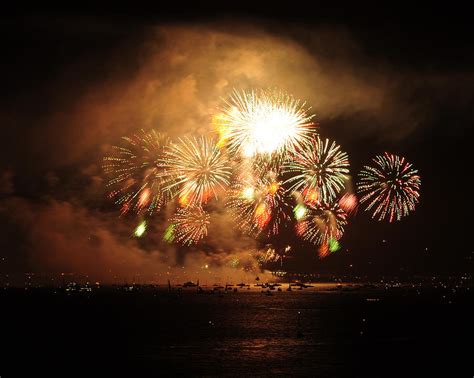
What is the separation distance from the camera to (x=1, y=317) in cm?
14938

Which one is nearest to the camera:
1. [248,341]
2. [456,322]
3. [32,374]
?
[32,374]

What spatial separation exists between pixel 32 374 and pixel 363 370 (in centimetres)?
3613

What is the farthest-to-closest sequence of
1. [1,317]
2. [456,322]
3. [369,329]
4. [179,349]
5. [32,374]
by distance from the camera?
[1,317] < [456,322] < [369,329] < [179,349] < [32,374]

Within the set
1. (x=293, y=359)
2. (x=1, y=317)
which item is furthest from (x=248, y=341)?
(x=1, y=317)

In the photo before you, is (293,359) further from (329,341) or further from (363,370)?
(329,341)

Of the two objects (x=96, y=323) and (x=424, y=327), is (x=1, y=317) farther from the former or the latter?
(x=424, y=327)

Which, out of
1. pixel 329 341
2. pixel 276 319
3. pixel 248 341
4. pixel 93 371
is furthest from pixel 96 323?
pixel 93 371

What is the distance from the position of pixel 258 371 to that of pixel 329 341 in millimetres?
31330

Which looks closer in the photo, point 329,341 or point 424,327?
point 329,341

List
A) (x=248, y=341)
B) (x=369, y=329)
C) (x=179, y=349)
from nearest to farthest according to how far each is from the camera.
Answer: (x=179, y=349) < (x=248, y=341) < (x=369, y=329)

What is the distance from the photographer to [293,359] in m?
74.9

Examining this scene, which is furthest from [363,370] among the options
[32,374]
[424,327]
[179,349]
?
[424,327]

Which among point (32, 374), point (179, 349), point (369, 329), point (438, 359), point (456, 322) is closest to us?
point (32, 374)

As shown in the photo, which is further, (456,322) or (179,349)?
(456,322)
